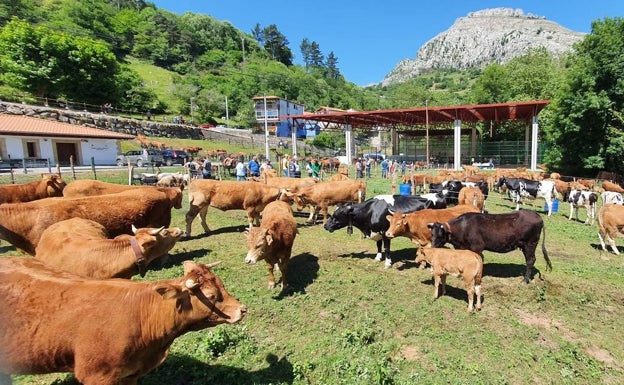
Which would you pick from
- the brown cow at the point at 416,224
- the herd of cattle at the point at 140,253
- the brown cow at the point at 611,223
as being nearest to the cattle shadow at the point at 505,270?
the herd of cattle at the point at 140,253

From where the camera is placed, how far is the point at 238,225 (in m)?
12.2

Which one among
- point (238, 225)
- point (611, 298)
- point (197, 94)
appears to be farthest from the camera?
point (197, 94)

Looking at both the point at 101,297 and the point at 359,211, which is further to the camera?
the point at 359,211

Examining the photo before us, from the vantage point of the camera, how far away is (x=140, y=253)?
5.09 m

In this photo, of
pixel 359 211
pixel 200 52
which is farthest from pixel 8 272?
pixel 200 52

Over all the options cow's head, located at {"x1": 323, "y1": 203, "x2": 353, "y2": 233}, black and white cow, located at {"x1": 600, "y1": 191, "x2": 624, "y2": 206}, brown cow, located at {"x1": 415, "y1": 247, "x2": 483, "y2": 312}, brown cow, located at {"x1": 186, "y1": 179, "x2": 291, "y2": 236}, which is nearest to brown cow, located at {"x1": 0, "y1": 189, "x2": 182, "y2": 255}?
brown cow, located at {"x1": 186, "y1": 179, "x2": 291, "y2": 236}

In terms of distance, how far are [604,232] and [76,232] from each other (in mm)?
13758

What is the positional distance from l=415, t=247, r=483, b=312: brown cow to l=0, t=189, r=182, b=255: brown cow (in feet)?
20.7

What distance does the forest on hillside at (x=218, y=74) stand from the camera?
82.2ft

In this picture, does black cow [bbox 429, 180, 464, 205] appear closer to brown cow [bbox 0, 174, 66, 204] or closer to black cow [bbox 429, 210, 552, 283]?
black cow [bbox 429, 210, 552, 283]

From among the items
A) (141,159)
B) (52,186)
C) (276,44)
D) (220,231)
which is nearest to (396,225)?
(220,231)

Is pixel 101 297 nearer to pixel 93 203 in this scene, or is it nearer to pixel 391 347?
pixel 391 347

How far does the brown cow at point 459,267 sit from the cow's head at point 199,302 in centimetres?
457

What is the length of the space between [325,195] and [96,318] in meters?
10.4
